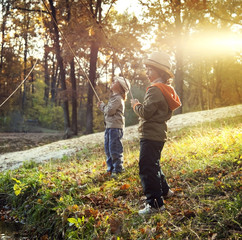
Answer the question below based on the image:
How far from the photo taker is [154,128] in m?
3.39

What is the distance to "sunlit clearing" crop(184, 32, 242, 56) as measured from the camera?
22.5 meters

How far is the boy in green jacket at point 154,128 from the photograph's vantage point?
3.34 metres

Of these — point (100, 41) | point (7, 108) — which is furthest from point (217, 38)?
point (7, 108)

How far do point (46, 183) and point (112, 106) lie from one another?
1682mm

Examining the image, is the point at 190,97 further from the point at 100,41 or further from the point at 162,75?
the point at 162,75

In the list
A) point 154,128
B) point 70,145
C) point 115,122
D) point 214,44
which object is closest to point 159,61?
point 154,128

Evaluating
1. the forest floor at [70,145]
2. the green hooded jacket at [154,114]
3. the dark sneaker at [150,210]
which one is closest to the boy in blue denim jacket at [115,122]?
the green hooded jacket at [154,114]

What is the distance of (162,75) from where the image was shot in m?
3.55

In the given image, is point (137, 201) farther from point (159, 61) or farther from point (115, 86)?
point (115, 86)

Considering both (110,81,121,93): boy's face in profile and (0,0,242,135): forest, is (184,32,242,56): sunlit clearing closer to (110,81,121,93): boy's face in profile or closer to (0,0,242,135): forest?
(0,0,242,135): forest

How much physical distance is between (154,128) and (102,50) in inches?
601

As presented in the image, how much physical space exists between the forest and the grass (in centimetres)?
621

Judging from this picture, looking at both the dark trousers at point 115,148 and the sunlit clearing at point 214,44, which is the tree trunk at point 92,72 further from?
the dark trousers at point 115,148

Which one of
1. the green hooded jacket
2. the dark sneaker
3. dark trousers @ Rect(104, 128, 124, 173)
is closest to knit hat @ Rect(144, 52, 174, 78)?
the green hooded jacket
